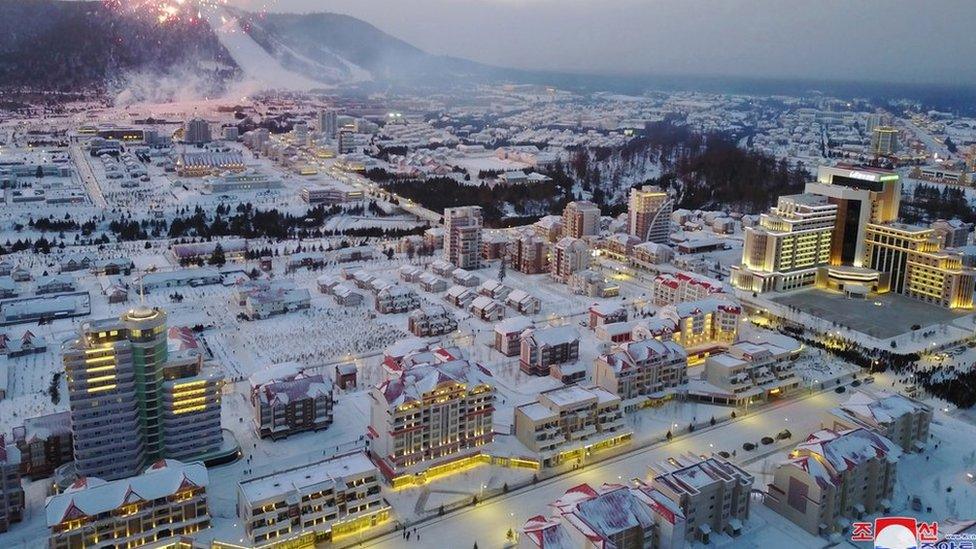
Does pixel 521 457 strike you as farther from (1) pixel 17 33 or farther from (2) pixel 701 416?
(1) pixel 17 33

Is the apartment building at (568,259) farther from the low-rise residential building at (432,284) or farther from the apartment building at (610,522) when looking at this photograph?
the apartment building at (610,522)

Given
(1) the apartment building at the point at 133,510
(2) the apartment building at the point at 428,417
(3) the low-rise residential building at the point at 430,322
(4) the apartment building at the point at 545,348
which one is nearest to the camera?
(1) the apartment building at the point at 133,510

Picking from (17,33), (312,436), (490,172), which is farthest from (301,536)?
(17,33)

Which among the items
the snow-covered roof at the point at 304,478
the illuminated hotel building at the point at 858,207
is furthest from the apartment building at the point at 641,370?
the illuminated hotel building at the point at 858,207

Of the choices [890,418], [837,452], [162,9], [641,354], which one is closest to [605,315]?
[641,354]

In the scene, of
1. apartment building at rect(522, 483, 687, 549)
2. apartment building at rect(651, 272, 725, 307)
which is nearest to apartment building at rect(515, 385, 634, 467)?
apartment building at rect(522, 483, 687, 549)
